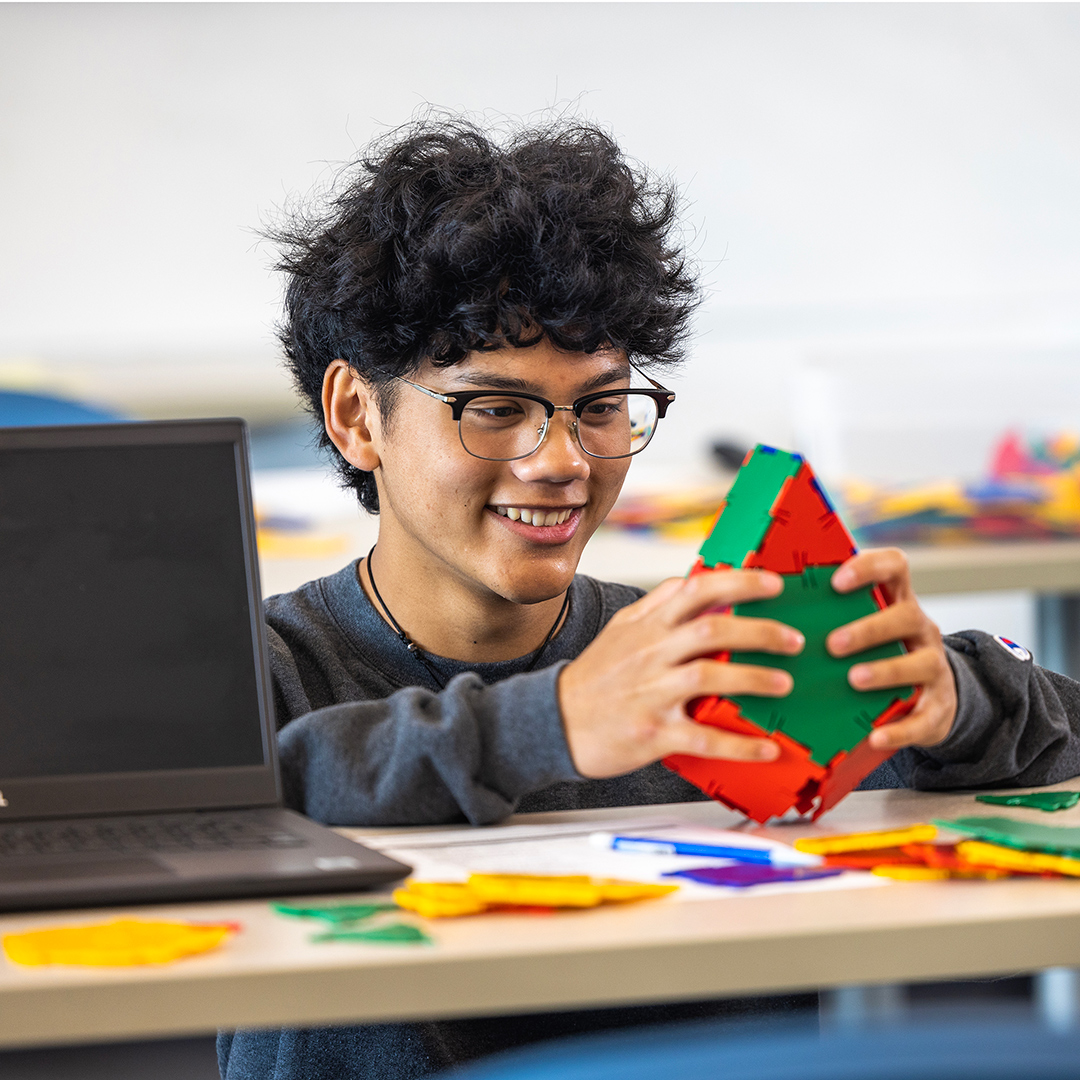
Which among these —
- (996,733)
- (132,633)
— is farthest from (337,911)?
(996,733)

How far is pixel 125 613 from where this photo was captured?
790mm

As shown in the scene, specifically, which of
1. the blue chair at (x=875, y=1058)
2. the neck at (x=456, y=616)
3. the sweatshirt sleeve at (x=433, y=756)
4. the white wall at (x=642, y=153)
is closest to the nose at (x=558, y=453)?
the neck at (x=456, y=616)

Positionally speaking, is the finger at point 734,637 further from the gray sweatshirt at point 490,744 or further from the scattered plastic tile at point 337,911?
the scattered plastic tile at point 337,911

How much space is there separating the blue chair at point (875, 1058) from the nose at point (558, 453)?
811 millimetres

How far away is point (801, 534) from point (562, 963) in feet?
0.96

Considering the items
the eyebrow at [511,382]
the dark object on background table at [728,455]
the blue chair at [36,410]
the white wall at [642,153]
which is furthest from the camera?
the white wall at [642,153]

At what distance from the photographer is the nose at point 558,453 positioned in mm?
1021

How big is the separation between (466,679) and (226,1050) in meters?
0.44

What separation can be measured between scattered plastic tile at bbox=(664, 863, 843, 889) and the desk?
27mm

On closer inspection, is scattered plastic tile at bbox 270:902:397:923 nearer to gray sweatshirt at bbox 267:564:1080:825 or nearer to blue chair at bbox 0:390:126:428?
gray sweatshirt at bbox 267:564:1080:825

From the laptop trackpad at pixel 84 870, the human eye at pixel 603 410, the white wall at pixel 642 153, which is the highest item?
the white wall at pixel 642 153

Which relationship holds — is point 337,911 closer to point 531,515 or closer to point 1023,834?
point 1023,834

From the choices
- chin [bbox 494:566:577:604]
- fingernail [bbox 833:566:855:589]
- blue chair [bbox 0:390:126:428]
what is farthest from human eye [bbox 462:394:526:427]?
blue chair [bbox 0:390:126:428]

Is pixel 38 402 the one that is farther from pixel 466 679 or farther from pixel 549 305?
pixel 466 679
